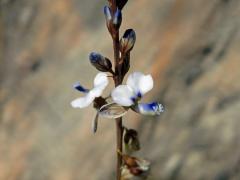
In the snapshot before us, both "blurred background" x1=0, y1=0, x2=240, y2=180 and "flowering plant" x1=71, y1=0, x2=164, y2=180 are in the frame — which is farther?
"blurred background" x1=0, y1=0, x2=240, y2=180

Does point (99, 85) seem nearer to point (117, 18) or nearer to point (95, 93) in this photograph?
point (95, 93)

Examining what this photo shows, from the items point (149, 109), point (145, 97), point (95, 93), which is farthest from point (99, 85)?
point (145, 97)

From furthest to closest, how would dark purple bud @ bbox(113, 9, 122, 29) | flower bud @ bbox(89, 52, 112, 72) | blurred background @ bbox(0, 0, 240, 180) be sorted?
blurred background @ bbox(0, 0, 240, 180), flower bud @ bbox(89, 52, 112, 72), dark purple bud @ bbox(113, 9, 122, 29)

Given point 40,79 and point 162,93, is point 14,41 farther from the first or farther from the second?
point 162,93

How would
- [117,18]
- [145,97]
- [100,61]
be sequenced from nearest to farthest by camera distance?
[117,18] → [100,61] → [145,97]

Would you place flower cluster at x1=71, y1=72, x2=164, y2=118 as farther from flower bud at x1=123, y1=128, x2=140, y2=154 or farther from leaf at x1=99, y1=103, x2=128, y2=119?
flower bud at x1=123, y1=128, x2=140, y2=154

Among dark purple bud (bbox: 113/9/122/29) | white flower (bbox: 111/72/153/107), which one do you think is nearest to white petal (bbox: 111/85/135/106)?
white flower (bbox: 111/72/153/107)

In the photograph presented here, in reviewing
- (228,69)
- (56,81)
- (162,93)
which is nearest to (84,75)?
(56,81)
